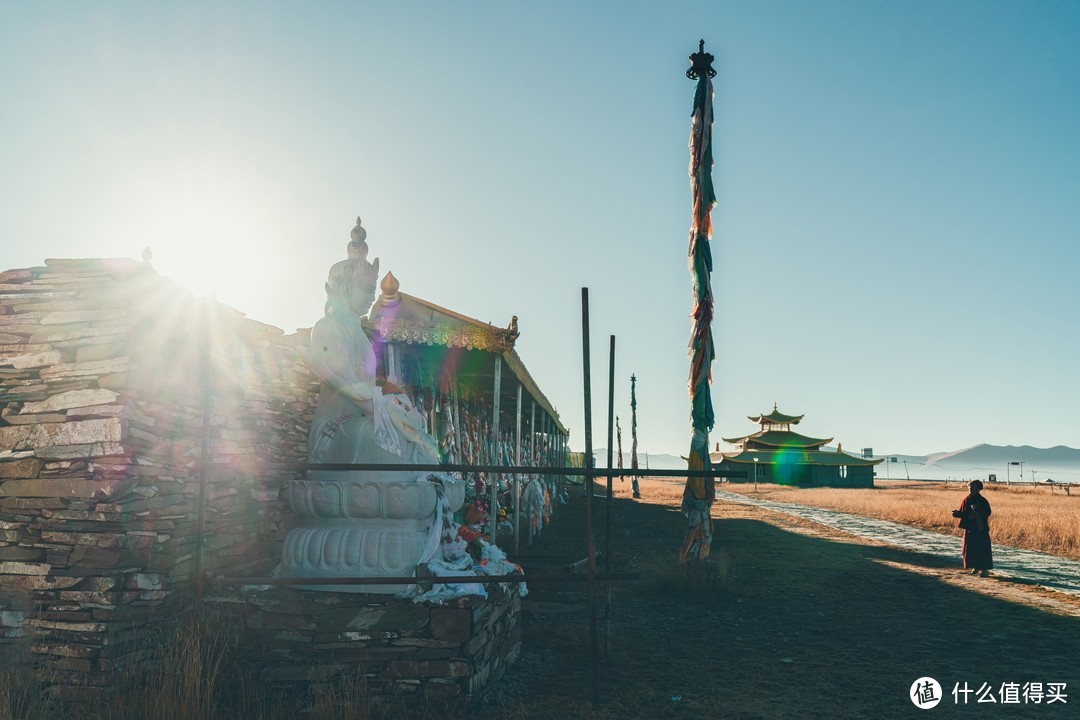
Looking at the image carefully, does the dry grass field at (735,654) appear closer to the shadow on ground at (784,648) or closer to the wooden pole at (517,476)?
the shadow on ground at (784,648)

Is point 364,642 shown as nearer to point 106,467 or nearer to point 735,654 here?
point 106,467

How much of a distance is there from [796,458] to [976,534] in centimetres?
3973

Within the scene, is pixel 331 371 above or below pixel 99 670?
above

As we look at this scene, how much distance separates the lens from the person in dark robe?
33.1 ft

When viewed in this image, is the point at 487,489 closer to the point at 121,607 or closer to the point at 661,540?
the point at 661,540

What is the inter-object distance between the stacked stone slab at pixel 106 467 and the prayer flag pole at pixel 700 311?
565 cm

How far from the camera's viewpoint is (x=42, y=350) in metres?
4.74

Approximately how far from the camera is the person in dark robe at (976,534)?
10.1 m

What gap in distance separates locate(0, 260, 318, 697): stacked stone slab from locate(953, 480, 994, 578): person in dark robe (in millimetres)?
10266

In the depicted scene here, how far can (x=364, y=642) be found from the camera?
4461mm

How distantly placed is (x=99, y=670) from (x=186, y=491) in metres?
1.27

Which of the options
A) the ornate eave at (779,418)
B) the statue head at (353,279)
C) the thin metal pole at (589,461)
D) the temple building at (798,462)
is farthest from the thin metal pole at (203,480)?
the ornate eave at (779,418)

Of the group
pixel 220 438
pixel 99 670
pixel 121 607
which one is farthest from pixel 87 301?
pixel 99 670

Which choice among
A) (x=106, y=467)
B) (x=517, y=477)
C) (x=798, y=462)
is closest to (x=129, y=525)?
(x=106, y=467)
